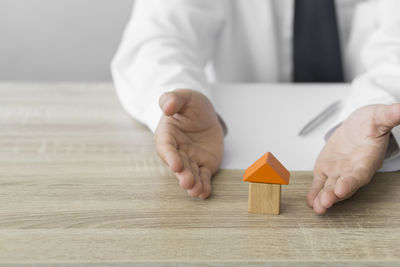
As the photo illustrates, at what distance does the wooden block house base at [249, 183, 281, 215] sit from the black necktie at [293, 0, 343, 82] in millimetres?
616

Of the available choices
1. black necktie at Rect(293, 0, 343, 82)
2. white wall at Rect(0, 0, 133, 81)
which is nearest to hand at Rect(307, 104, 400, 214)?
black necktie at Rect(293, 0, 343, 82)

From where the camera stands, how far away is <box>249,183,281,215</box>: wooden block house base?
1.62 ft

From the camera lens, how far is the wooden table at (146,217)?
42 centimetres

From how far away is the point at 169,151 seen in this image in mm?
550

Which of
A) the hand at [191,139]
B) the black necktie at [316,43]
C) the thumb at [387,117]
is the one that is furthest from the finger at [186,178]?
the black necktie at [316,43]

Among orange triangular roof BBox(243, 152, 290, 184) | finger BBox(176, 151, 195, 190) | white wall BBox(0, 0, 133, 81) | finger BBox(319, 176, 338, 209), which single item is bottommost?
white wall BBox(0, 0, 133, 81)

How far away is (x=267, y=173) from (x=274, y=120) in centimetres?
29

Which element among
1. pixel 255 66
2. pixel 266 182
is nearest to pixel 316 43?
pixel 255 66

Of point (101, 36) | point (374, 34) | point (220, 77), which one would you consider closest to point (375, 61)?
point (374, 34)

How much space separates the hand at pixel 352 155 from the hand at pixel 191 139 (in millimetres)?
129

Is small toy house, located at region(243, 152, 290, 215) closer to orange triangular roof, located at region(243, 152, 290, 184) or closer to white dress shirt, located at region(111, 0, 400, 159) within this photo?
orange triangular roof, located at region(243, 152, 290, 184)

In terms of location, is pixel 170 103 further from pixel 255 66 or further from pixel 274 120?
pixel 255 66

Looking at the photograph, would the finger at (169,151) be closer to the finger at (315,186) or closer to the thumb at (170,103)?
A: the thumb at (170,103)

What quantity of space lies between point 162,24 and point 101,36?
93cm
